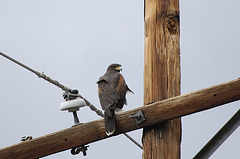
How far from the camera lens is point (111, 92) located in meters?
5.11

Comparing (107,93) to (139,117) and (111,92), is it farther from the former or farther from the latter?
(139,117)

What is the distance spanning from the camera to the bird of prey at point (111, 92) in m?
4.61

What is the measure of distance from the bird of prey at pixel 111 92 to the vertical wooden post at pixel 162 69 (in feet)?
1.49

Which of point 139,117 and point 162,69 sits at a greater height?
point 162,69

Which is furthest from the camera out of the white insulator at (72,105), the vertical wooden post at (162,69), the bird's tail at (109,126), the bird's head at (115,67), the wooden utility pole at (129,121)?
the bird's head at (115,67)

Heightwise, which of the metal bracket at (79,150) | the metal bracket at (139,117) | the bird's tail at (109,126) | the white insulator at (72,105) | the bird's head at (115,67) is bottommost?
the metal bracket at (79,150)

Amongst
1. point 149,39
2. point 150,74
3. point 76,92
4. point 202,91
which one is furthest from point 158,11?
point 76,92

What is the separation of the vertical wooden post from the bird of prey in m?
0.46

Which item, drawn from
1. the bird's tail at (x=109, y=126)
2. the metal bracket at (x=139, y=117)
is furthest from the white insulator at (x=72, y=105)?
the metal bracket at (x=139, y=117)

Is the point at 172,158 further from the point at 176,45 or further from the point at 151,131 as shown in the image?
the point at 176,45

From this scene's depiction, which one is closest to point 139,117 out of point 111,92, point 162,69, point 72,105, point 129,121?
point 129,121

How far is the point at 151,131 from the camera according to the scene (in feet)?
13.7

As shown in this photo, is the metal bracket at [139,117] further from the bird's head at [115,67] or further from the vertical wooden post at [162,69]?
the bird's head at [115,67]

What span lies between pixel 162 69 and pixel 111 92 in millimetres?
1032
